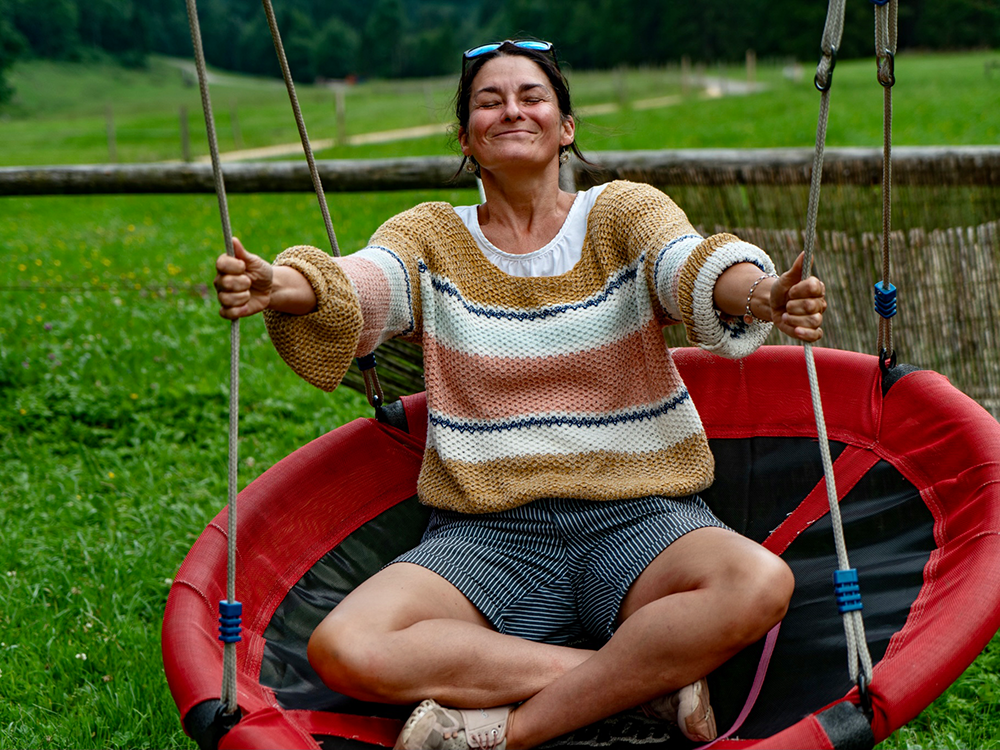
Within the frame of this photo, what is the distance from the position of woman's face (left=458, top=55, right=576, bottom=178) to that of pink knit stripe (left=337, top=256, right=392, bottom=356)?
1.19 feet

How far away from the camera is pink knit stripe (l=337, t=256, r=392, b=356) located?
1864 millimetres

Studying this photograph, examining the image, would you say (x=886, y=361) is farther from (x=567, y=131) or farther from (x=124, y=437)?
(x=124, y=437)

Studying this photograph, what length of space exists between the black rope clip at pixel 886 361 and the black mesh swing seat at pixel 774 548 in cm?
3

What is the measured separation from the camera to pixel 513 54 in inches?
81.5

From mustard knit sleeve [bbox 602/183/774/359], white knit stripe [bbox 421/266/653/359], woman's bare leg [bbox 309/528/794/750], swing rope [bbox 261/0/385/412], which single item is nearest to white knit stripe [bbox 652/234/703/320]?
mustard knit sleeve [bbox 602/183/774/359]

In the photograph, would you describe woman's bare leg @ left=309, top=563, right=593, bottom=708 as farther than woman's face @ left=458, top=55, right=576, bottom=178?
No

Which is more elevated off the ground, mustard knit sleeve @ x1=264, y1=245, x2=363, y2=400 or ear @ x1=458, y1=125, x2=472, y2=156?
ear @ x1=458, y1=125, x2=472, y2=156

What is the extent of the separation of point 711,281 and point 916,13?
44059 mm

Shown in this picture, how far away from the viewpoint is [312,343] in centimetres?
181

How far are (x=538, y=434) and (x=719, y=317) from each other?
487 mm

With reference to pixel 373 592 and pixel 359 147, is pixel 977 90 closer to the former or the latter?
pixel 359 147

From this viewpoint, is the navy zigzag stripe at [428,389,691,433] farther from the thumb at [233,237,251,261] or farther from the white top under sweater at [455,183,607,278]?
the thumb at [233,237,251,261]

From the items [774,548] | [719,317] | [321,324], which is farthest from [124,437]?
[719,317]

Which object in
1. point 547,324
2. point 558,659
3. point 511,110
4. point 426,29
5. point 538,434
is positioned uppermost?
point 426,29
